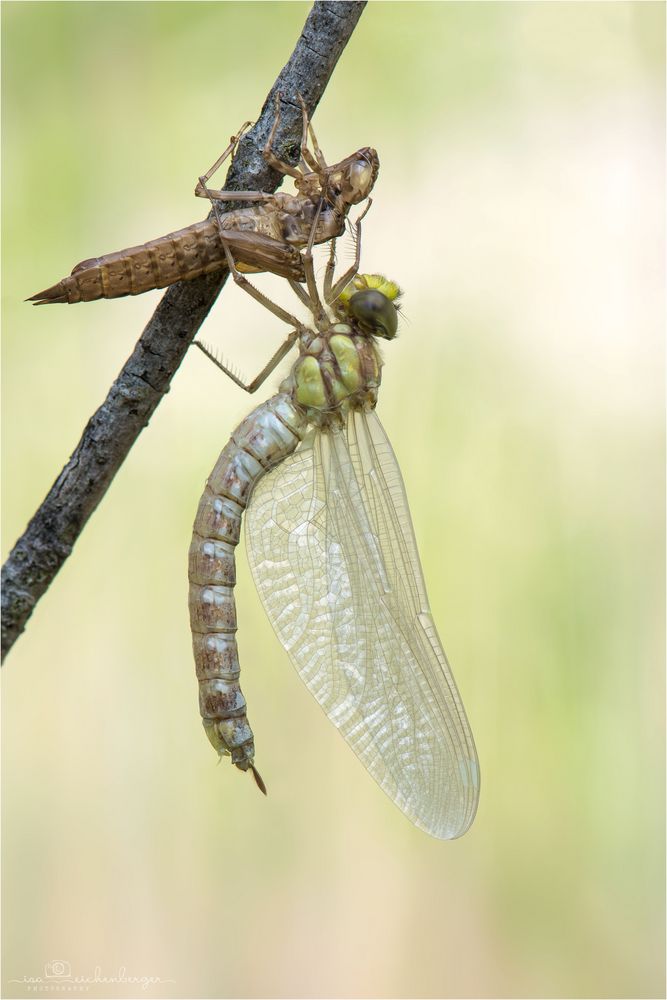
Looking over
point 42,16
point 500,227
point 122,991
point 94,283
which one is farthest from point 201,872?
point 42,16

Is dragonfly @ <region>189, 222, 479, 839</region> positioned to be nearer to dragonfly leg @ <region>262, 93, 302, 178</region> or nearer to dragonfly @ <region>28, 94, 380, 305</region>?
dragonfly @ <region>28, 94, 380, 305</region>


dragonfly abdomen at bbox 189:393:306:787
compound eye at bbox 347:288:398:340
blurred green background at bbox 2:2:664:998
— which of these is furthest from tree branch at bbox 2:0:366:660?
blurred green background at bbox 2:2:664:998

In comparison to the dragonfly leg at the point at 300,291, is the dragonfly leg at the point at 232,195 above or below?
above

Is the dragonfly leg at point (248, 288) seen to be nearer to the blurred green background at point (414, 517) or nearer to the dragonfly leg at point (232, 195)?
the dragonfly leg at point (232, 195)

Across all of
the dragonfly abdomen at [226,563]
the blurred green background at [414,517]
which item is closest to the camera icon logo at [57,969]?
the blurred green background at [414,517]

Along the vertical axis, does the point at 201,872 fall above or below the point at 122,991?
above

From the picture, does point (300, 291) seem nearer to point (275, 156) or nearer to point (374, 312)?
point (374, 312)

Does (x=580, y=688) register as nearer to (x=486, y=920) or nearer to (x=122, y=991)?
(x=486, y=920)
